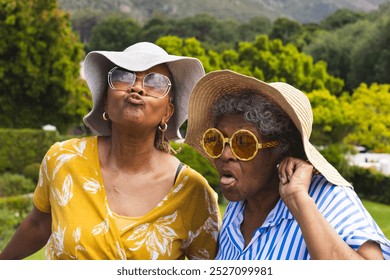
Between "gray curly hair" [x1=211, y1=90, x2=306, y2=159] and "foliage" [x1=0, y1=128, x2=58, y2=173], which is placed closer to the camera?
"gray curly hair" [x1=211, y1=90, x2=306, y2=159]

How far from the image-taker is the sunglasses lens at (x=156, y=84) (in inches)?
118

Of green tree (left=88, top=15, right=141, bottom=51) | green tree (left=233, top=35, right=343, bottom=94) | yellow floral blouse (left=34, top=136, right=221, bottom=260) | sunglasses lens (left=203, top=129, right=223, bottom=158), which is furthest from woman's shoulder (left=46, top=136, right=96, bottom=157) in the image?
green tree (left=88, top=15, right=141, bottom=51)

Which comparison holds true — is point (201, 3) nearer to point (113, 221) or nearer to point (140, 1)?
point (140, 1)

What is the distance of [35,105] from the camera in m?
29.8

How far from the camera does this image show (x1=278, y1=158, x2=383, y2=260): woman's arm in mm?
2342

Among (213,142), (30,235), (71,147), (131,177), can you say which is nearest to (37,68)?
(30,235)

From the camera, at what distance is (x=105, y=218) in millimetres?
2984

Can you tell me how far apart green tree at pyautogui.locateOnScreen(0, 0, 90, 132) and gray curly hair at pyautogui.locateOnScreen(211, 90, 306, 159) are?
26423 millimetres

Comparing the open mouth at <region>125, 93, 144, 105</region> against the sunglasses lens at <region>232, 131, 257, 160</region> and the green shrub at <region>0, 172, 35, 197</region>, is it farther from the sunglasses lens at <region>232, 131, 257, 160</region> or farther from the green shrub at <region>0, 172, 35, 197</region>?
the green shrub at <region>0, 172, 35, 197</region>

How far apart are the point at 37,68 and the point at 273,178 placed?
2714 cm

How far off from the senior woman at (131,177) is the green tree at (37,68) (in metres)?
25.9

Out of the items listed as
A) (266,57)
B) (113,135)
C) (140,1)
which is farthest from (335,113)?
(140,1)

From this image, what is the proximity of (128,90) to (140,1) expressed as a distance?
4911 inches

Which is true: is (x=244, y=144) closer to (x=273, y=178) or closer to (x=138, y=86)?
(x=273, y=178)
